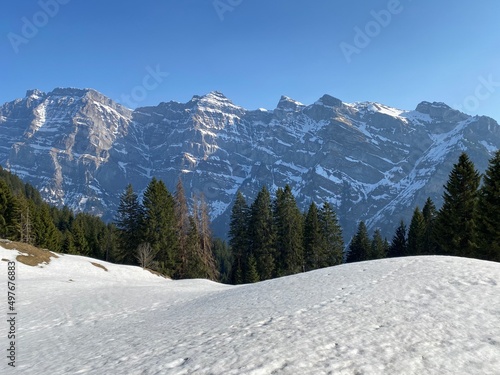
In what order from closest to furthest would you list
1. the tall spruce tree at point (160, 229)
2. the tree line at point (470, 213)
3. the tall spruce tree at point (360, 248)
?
the tree line at point (470, 213) → the tall spruce tree at point (160, 229) → the tall spruce tree at point (360, 248)

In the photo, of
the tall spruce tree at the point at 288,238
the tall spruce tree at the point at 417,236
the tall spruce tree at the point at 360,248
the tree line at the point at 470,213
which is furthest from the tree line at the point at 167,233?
the tall spruce tree at the point at 417,236

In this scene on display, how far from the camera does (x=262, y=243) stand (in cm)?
4912

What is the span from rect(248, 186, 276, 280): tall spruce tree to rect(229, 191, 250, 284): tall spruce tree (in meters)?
1.28

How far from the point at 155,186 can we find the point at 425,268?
42095 millimetres

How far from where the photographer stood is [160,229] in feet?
151

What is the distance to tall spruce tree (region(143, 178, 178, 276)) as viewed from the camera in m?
45.4

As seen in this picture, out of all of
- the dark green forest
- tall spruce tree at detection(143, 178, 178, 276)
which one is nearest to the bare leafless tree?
the dark green forest

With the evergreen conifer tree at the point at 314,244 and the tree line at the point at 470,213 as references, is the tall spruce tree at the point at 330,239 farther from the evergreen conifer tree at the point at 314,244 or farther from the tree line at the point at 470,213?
the tree line at the point at 470,213

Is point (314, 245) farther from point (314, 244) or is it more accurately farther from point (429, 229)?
point (429, 229)

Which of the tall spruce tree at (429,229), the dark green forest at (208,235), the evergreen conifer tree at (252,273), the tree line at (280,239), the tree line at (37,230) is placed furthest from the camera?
the tree line at (37,230)

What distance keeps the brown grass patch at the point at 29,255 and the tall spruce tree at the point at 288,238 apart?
30.1 m

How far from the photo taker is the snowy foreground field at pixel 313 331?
531cm

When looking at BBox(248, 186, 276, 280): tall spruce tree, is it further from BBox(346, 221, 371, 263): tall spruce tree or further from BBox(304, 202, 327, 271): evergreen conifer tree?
BBox(346, 221, 371, 263): tall spruce tree

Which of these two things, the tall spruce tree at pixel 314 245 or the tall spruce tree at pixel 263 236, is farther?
the tall spruce tree at pixel 314 245
